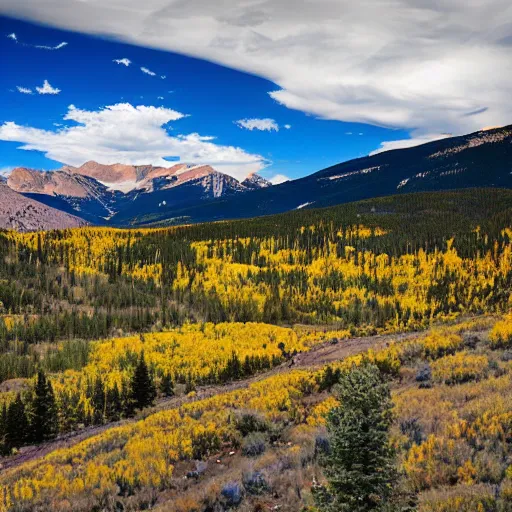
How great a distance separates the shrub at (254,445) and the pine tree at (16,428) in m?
33.5

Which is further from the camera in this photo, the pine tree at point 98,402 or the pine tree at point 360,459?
the pine tree at point 98,402

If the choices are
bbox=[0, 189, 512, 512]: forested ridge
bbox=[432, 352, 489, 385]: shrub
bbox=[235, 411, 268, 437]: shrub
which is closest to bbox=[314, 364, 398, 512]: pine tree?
bbox=[0, 189, 512, 512]: forested ridge

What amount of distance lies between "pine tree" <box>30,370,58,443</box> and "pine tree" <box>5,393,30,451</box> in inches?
29.1

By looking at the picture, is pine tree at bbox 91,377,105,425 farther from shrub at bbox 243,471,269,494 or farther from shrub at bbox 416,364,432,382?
shrub at bbox 243,471,269,494

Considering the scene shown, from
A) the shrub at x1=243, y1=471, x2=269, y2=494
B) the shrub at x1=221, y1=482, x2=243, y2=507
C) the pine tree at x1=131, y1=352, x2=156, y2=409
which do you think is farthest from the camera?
the pine tree at x1=131, y1=352, x2=156, y2=409

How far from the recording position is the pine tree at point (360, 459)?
8477mm

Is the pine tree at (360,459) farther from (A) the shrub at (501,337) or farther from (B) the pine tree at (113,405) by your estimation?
(B) the pine tree at (113,405)

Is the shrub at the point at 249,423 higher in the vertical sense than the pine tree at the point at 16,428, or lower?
higher

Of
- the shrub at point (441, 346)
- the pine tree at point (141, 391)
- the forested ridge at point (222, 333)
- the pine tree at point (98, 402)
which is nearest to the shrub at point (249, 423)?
the forested ridge at point (222, 333)

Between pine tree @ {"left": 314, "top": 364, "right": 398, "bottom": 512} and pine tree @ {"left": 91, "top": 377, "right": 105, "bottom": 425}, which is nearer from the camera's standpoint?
pine tree @ {"left": 314, "top": 364, "right": 398, "bottom": 512}

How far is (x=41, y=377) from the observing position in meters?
45.8

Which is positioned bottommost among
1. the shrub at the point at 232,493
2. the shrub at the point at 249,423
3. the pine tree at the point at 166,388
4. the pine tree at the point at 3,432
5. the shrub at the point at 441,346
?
the pine tree at the point at 166,388

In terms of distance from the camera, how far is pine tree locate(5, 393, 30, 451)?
41.6 m

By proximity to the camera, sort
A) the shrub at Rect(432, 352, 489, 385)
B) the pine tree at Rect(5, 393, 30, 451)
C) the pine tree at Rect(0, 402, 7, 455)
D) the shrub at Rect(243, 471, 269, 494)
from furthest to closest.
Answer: the pine tree at Rect(5, 393, 30, 451)
the pine tree at Rect(0, 402, 7, 455)
the shrub at Rect(432, 352, 489, 385)
the shrub at Rect(243, 471, 269, 494)
